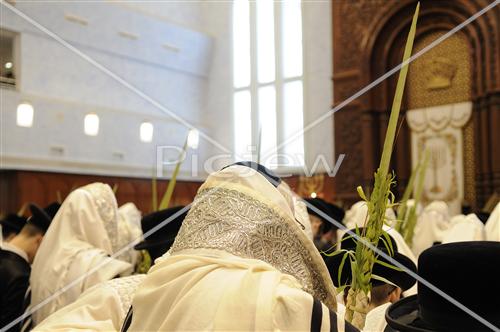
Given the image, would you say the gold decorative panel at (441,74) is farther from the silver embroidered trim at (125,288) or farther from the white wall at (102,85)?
the silver embroidered trim at (125,288)

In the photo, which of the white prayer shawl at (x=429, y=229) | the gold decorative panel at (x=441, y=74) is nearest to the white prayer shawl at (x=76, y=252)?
the white prayer shawl at (x=429, y=229)

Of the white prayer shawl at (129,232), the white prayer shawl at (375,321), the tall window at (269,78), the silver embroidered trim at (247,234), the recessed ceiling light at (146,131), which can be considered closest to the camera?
the silver embroidered trim at (247,234)

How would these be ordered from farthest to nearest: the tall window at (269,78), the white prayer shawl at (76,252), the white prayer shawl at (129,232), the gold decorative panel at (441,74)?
the tall window at (269,78) < the gold decorative panel at (441,74) < the white prayer shawl at (129,232) < the white prayer shawl at (76,252)

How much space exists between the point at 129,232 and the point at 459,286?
399 cm

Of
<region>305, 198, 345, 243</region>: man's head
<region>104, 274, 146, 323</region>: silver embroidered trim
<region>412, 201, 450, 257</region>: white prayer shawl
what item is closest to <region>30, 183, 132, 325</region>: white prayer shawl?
<region>104, 274, 146, 323</region>: silver embroidered trim

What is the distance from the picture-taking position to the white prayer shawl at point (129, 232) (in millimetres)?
4336

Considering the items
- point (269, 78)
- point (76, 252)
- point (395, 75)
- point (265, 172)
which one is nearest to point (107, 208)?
point (76, 252)

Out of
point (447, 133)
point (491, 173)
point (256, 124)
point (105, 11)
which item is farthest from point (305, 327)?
point (256, 124)

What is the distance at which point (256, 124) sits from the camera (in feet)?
Answer: 46.8

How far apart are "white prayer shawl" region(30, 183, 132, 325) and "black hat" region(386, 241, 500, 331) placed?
7.43 feet

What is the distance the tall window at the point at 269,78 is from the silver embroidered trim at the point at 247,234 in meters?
9.81

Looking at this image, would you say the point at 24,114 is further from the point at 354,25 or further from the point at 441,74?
the point at 441,74

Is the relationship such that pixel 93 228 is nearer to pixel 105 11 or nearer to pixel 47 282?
pixel 47 282

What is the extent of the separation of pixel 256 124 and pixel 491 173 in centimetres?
564
